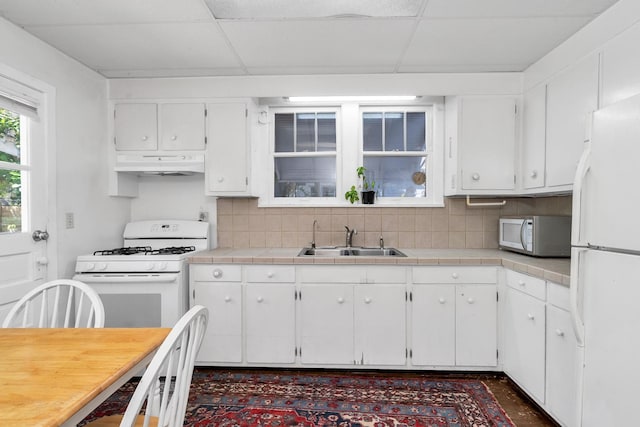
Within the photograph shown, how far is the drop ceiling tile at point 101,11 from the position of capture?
192 cm

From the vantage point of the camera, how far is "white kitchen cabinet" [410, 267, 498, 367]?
8.34 feet

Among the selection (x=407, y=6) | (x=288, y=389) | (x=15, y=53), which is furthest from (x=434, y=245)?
(x=15, y=53)

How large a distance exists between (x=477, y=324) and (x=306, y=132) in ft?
6.90

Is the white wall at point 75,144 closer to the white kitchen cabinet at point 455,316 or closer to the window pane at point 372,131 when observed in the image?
the window pane at point 372,131

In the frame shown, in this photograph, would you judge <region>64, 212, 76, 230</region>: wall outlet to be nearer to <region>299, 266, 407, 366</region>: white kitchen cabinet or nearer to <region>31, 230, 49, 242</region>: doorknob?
<region>31, 230, 49, 242</region>: doorknob

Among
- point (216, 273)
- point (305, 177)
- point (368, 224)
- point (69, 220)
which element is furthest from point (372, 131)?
point (69, 220)

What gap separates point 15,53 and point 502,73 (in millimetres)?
3327

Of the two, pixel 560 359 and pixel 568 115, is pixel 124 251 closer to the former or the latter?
pixel 560 359

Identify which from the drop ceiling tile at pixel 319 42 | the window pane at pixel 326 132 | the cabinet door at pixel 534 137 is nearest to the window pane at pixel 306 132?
the window pane at pixel 326 132

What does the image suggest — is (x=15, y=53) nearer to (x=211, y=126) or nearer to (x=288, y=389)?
(x=211, y=126)

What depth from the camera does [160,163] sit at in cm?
289

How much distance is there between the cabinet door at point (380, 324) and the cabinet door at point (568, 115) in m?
1.31

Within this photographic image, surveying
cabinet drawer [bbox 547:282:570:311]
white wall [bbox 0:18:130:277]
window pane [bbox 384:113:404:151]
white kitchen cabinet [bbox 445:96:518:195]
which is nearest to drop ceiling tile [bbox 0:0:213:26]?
white wall [bbox 0:18:130:277]

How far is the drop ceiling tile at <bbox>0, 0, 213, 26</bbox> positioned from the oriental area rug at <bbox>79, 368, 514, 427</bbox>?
7.65 feet
